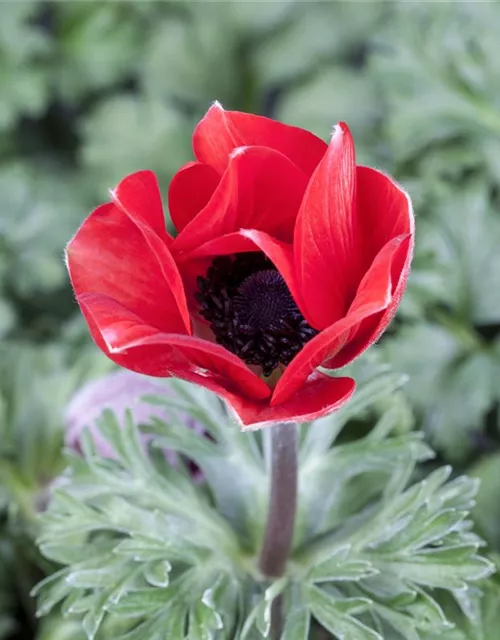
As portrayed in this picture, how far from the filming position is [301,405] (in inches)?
17.7

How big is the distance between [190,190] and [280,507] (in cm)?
24

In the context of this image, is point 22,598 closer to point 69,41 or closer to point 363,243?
point 363,243

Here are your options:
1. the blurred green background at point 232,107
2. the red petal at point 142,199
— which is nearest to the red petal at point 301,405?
the red petal at point 142,199

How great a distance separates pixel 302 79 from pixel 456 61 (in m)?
0.29

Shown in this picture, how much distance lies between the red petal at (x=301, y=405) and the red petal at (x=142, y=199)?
0.36ft

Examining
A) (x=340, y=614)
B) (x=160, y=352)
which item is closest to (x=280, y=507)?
(x=340, y=614)

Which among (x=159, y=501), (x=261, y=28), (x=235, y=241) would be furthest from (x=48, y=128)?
(x=235, y=241)

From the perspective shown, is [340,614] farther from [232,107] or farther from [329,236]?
[232,107]

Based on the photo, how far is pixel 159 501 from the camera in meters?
0.68

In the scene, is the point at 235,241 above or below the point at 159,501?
above

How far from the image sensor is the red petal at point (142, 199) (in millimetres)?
452

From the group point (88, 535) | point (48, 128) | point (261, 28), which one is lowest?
point (88, 535)

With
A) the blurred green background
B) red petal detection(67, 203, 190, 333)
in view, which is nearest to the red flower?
red petal detection(67, 203, 190, 333)

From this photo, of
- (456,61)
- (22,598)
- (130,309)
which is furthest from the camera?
(456,61)
